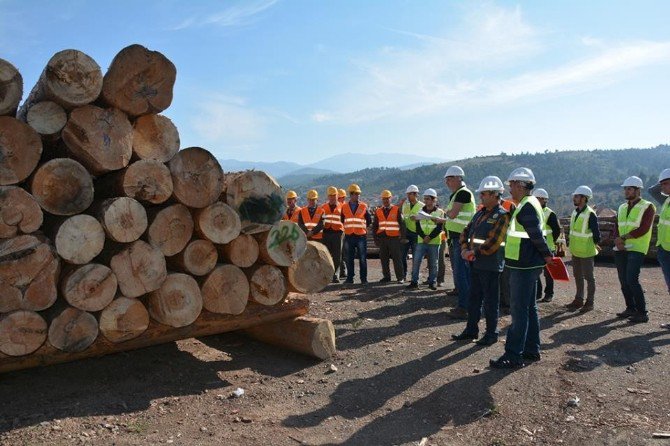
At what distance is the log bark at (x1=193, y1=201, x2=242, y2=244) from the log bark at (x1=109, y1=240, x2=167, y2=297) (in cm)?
42

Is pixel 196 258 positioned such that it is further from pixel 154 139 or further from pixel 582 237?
pixel 582 237

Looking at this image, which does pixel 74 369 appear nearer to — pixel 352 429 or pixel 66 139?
pixel 66 139

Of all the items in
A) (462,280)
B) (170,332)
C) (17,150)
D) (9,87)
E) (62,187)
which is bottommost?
(462,280)

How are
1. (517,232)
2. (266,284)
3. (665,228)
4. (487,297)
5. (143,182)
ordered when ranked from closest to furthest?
(143,182) < (266,284) < (517,232) < (487,297) < (665,228)

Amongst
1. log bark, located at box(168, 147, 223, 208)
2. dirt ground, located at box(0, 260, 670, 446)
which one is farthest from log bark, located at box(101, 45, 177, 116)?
dirt ground, located at box(0, 260, 670, 446)

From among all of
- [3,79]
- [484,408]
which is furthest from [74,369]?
[484,408]

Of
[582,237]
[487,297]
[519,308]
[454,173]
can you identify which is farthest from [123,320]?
[582,237]

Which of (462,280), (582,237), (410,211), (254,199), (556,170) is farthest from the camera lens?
(556,170)

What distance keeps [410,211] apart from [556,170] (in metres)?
117

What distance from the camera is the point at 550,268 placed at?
5.55 m

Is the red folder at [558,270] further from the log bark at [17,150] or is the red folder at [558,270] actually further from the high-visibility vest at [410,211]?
the log bark at [17,150]

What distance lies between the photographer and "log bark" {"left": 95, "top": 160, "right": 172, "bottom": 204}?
4.21m

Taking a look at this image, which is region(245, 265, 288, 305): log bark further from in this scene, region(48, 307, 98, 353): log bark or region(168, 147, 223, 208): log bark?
region(48, 307, 98, 353): log bark

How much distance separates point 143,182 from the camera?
4254mm
